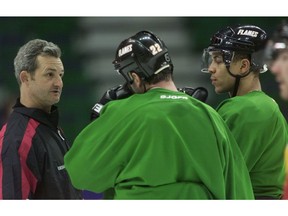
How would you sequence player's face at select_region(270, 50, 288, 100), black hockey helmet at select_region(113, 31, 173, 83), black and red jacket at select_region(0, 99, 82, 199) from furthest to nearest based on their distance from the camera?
black and red jacket at select_region(0, 99, 82, 199), black hockey helmet at select_region(113, 31, 173, 83), player's face at select_region(270, 50, 288, 100)

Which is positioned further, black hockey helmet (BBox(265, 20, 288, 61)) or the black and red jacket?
the black and red jacket

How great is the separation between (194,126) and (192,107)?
0.08m

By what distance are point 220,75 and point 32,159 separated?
1132mm

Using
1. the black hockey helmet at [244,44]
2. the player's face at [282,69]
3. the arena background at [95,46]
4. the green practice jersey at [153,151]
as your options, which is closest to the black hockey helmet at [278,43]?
the player's face at [282,69]

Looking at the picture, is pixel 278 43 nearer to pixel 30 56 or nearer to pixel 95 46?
pixel 30 56

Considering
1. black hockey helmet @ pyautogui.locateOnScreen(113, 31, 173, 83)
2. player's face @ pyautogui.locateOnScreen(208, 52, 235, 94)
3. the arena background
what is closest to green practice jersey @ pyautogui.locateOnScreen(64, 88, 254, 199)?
black hockey helmet @ pyautogui.locateOnScreen(113, 31, 173, 83)

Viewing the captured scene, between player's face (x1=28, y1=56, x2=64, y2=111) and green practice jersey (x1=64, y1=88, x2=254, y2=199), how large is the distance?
82 cm

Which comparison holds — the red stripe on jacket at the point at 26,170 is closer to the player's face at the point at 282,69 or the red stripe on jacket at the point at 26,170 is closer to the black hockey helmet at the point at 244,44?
the black hockey helmet at the point at 244,44

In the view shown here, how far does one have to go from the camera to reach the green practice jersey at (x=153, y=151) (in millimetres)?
2426

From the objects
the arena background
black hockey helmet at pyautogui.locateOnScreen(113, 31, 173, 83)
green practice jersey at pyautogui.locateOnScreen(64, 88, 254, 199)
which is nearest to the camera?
green practice jersey at pyautogui.locateOnScreen(64, 88, 254, 199)

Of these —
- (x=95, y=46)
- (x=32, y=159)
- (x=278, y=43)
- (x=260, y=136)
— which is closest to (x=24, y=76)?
(x=32, y=159)

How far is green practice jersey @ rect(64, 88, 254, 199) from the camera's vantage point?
2.43 meters

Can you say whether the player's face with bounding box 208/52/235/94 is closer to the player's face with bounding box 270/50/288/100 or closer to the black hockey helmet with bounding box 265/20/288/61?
the black hockey helmet with bounding box 265/20/288/61

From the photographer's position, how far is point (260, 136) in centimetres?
305
